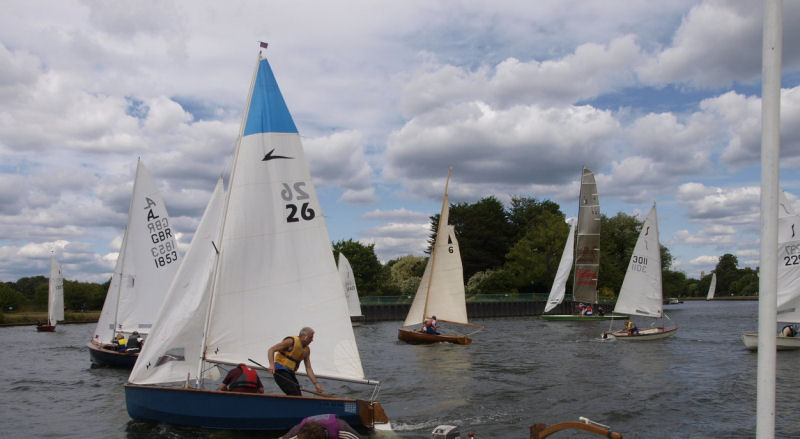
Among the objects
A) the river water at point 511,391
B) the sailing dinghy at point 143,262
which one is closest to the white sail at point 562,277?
the river water at point 511,391

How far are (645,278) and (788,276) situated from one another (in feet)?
35.3

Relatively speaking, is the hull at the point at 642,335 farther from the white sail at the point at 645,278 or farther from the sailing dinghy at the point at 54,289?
the sailing dinghy at the point at 54,289

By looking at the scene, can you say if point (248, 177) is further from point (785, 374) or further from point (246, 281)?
point (785, 374)

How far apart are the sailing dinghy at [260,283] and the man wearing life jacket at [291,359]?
501 millimetres

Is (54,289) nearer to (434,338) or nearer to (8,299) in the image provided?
(8,299)

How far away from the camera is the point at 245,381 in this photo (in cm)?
1165

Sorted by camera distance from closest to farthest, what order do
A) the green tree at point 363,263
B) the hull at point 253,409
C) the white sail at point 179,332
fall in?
the hull at point 253,409
the white sail at point 179,332
the green tree at point 363,263

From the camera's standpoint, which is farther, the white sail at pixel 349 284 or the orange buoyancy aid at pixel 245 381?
the white sail at pixel 349 284

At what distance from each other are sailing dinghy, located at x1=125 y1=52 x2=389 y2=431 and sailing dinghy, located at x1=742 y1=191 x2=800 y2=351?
21.6 meters

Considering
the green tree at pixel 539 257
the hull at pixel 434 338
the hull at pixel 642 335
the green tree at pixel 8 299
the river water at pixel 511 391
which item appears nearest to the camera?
the river water at pixel 511 391

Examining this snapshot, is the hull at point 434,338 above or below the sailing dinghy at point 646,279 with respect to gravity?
below

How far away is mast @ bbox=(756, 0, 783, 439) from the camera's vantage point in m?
4.59

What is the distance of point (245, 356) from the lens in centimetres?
1221

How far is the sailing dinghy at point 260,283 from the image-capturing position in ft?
39.9
